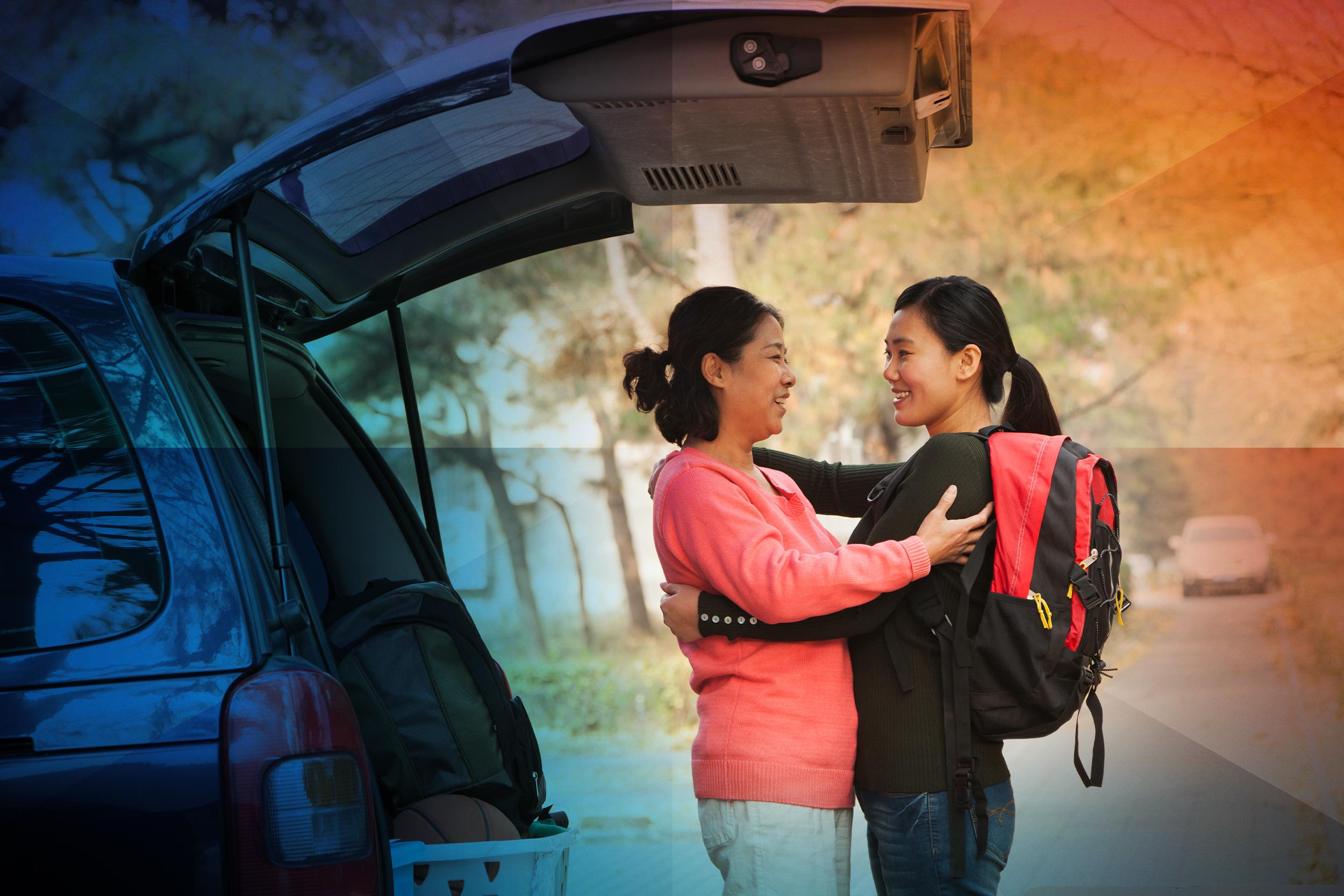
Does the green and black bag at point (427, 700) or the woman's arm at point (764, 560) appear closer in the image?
the woman's arm at point (764, 560)

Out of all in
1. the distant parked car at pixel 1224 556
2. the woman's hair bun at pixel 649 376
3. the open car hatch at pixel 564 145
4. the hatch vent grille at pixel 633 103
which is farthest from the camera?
the distant parked car at pixel 1224 556

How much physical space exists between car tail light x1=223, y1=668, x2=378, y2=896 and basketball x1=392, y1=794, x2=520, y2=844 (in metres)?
0.68

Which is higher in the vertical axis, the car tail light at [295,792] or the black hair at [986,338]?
the black hair at [986,338]

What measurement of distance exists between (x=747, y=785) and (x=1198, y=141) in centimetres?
1151

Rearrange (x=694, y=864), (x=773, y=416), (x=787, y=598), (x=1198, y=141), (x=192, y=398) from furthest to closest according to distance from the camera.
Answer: (x=1198, y=141) → (x=694, y=864) → (x=773, y=416) → (x=787, y=598) → (x=192, y=398)

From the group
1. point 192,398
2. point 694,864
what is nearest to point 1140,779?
point 694,864

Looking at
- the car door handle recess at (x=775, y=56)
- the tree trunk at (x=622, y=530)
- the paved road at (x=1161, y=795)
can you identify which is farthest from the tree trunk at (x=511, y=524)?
the car door handle recess at (x=775, y=56)

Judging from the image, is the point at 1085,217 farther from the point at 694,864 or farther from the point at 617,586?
the point at 694,864

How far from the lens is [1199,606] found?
12.8m

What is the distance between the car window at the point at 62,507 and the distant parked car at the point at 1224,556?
1302 centimetres

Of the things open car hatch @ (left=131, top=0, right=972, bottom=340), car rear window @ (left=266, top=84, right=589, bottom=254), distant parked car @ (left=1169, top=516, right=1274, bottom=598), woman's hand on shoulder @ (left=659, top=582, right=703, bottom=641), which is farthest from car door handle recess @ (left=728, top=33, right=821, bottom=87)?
distant parked car @ (left=1169, top=516, right=1274, bottom=598)

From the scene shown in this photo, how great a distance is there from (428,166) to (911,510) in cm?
118

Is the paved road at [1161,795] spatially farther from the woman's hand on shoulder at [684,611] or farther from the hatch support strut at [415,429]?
the woman's hand on shoulder at [684,611]

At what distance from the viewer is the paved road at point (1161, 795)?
7.44m
